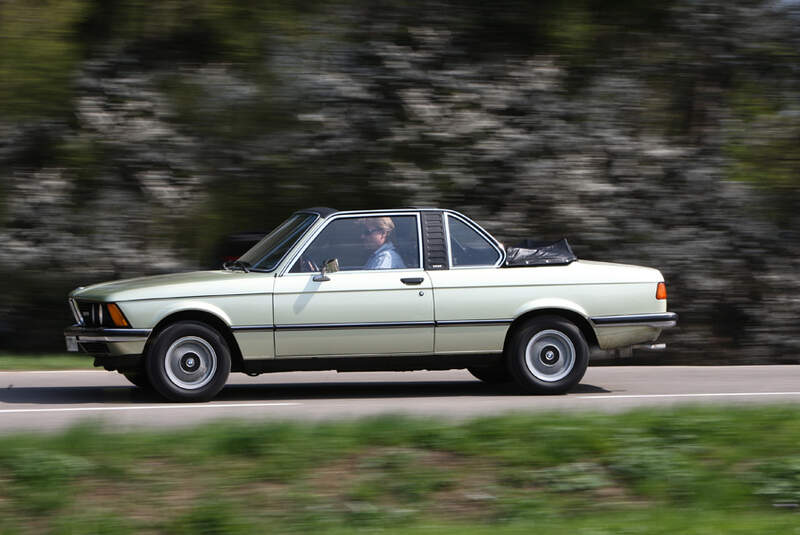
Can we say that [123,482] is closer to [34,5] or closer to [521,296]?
[521,296]

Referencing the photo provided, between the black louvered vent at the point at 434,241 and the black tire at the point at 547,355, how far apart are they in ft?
2.91

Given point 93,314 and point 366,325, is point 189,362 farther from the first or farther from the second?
point 366,325

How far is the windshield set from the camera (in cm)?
921

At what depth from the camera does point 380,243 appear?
367 inches

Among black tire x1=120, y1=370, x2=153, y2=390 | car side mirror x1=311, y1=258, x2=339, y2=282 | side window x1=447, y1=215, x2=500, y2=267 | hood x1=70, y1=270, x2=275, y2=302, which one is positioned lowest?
black tire x1=120, y1=370, x2=153, y2=390

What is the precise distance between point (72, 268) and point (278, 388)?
409 cm

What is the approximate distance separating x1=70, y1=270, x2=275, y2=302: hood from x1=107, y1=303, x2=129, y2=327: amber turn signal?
6 cm

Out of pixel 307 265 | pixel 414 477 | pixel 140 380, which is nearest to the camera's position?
pixel 414 477

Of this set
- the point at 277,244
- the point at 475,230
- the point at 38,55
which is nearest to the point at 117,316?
the point at 277,244

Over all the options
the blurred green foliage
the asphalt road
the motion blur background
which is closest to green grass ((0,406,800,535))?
the asphalt road

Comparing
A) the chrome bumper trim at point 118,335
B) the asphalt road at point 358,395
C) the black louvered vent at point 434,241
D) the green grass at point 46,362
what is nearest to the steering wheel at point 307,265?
the black louvered vent at point 434,241

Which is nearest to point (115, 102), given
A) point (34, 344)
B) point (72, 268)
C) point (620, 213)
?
point (72, 268)

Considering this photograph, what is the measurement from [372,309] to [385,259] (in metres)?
0.45

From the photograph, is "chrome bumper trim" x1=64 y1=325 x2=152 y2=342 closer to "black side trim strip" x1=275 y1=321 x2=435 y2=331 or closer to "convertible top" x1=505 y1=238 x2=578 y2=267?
"black side trim strip" x1=275 y1=321 x2=435 y2=331
